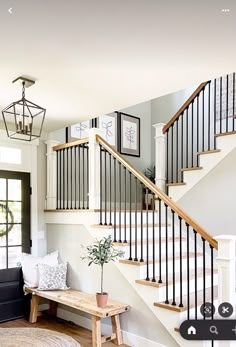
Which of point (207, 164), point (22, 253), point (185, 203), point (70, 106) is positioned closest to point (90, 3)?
point (70, 106)

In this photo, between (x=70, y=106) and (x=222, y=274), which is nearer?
(x=222, y=274)

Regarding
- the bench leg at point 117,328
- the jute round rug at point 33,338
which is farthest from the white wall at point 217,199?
the jute round rug at point 33,338

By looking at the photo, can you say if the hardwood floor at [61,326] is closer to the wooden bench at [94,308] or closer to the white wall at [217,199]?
the wooden bench at [94,308]

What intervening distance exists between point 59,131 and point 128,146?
1.55 meters

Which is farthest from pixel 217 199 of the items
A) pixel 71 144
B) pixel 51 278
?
pixel 51 278

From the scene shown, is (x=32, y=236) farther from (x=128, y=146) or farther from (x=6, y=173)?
(x=128, y=146)

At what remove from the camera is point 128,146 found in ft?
20.5

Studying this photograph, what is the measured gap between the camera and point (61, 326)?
13.3 feet

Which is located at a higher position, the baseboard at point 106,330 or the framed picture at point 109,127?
the framed picture at point 109,127

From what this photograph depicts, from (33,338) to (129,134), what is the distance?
388 centimetres

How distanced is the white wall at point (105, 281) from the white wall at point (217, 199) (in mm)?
1483

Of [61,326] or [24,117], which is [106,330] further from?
[24,117]

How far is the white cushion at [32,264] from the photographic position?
4.26 meters

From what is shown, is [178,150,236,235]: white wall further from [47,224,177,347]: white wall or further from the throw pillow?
the throw pillow
